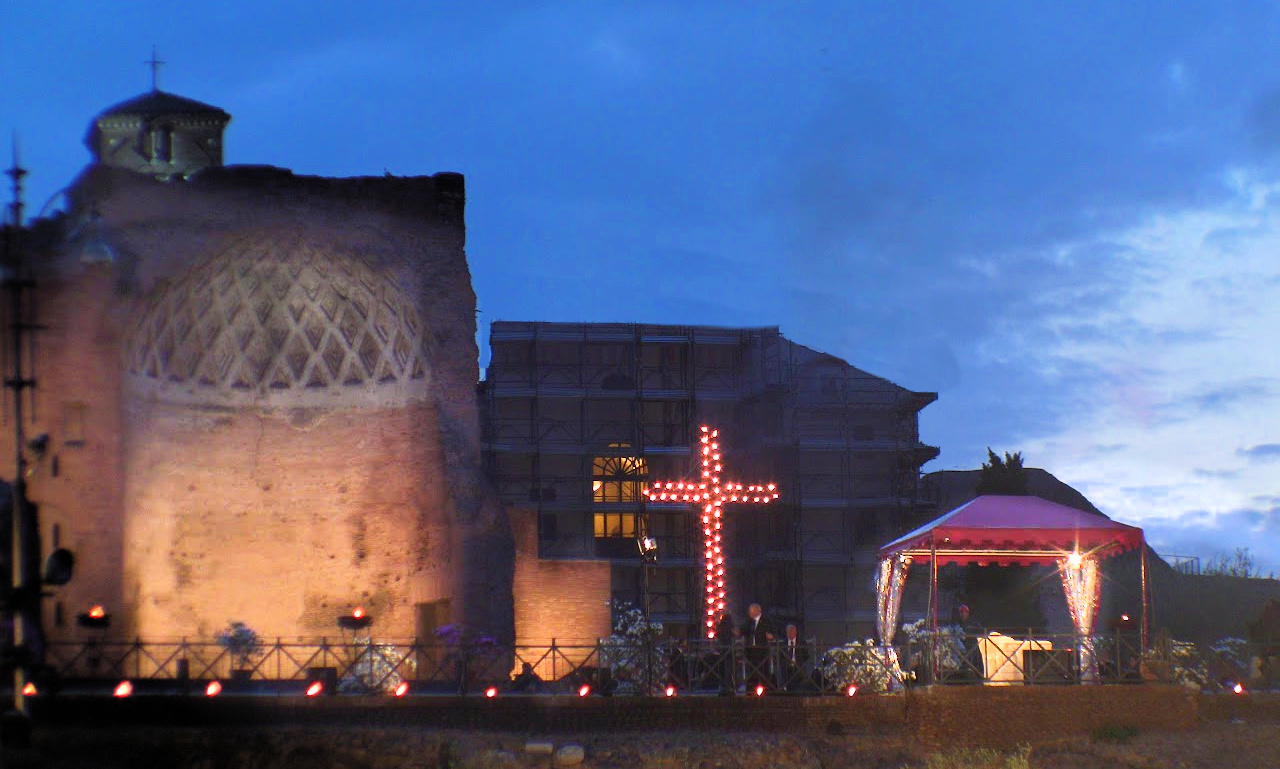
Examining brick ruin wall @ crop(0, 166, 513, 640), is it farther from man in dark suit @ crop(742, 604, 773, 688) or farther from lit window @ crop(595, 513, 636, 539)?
lit window @ crop(595, 513, 636, 539)

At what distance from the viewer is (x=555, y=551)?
1610 inches

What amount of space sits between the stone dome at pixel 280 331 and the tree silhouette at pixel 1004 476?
49.0 feet

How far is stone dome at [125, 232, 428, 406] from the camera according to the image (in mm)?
25281

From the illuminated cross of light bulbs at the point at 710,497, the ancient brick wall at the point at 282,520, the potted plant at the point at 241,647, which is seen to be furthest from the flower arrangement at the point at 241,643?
the illuminated cross of light bulbs at the point at 710,497

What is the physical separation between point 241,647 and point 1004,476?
62.2 ft

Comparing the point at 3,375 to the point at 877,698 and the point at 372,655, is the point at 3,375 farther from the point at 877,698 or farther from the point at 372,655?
the point at 877,698

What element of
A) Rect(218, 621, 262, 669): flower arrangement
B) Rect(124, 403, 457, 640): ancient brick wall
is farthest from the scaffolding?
Rect(218, 621, 262, 669): flower arrangement

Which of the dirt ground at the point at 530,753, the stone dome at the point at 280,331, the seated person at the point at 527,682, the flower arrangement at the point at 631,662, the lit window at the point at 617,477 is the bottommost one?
the dirt ground at the point at 530,753

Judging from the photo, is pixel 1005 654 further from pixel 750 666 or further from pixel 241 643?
pixel 241 643

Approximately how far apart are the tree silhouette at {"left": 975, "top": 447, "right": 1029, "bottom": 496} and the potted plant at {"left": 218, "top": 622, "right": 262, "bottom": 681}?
18.0m

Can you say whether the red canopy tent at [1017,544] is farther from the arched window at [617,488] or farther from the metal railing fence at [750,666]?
the arched window at [617,488]

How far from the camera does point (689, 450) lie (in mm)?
40281

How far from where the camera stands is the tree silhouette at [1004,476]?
110 feet

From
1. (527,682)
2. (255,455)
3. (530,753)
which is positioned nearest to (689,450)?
(255,455)
